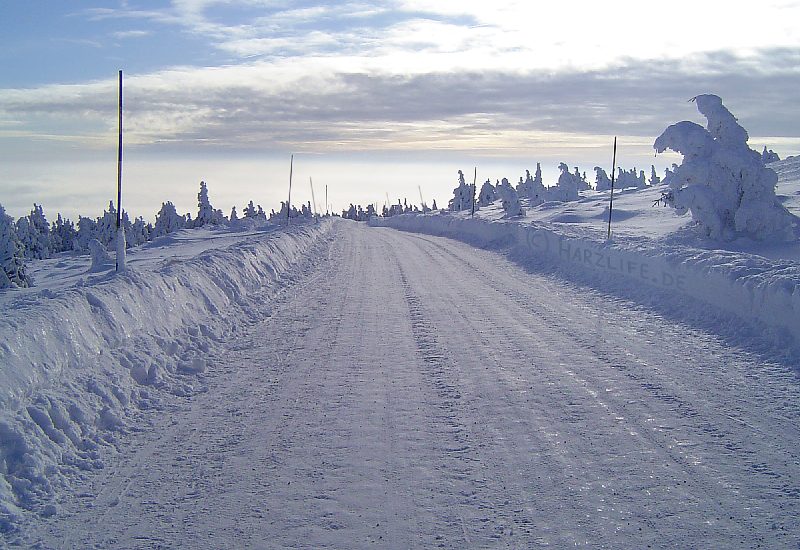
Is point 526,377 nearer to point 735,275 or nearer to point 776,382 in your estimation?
point 776,382

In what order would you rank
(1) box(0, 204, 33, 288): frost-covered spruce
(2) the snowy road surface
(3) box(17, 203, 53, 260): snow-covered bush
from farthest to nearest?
(3) box(17, 203, 53, 260): snow-covered bush, (1) box(0, 204, 33, 288): frost-covered spruce, (2) the snowy road surface

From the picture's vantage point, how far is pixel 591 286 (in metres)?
16.7

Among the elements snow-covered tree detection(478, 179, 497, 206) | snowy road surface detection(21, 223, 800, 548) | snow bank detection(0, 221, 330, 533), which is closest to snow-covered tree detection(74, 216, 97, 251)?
snow-covered tree detection(478, 179, 497, 206)

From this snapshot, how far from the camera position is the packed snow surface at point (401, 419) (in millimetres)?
4941

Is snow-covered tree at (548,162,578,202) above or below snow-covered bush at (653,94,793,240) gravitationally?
above

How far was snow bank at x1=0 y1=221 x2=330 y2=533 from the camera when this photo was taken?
568cm

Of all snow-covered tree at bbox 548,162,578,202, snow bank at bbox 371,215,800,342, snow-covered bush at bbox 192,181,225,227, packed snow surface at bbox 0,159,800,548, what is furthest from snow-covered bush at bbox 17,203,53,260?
packed snow surface at bbox 0,159,800,548

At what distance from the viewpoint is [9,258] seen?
3484 cm

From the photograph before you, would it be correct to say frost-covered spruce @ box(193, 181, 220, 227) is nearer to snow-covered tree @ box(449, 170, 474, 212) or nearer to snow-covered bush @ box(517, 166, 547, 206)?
snow-covered tree @ box(449, 170, 474, 212)

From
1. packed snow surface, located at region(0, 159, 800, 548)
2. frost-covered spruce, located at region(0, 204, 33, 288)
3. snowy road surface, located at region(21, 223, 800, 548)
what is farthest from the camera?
frost-covered spruce, located at region(0, 204, 33, 288)

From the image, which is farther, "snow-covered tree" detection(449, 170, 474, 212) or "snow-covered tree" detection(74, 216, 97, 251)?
"snow-covered tree" detection(449, 170, 474, 212)

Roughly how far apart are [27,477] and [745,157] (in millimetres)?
26100

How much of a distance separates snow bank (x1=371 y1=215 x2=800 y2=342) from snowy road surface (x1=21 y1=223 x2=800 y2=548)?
117 centimetres

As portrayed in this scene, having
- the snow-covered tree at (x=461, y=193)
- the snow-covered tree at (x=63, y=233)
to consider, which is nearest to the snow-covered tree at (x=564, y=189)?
the snow-covered tree at (x=461, y=193)
